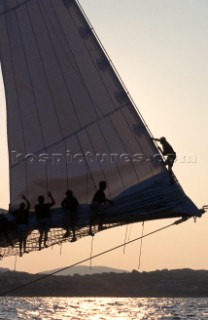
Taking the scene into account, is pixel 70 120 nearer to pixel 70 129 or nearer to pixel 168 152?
pixel 70 129

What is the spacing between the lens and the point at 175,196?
2330 cm

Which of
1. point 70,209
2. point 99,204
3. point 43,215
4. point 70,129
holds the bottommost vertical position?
point 99,204

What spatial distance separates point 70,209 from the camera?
75.5 feet

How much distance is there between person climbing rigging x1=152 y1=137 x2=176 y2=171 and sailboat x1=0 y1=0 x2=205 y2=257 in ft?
0.62

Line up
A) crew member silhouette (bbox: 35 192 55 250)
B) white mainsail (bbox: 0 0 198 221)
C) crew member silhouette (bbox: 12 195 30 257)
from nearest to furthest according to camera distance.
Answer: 1. crew member silhouette (bbox: 35 192 55 250)
2. crew member silhouette (bbox: 12 195 30 257)
3. white mainsail (bbox: 0 0 198 221)

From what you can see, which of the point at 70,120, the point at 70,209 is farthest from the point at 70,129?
the point at 70,209

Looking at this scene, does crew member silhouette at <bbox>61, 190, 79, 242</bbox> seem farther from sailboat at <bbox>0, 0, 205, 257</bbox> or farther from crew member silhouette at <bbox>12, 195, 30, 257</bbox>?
crew member silhouette at <bbox>12, 195, 30, 257</bbox>

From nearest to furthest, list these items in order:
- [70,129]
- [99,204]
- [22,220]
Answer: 1. [99,204]
2. [22,220]
3. [70,129]

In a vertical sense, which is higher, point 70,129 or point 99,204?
point 70,129

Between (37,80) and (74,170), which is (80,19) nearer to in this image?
(37,80)

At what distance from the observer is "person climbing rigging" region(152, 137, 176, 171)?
23734mm

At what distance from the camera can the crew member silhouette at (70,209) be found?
75.6 ft

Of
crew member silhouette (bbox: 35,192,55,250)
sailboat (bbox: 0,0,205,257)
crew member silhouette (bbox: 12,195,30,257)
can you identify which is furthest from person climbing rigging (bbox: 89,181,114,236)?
crew member silhouette (bbox: 12,195,30,257)

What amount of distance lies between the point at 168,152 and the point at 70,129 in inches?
123
